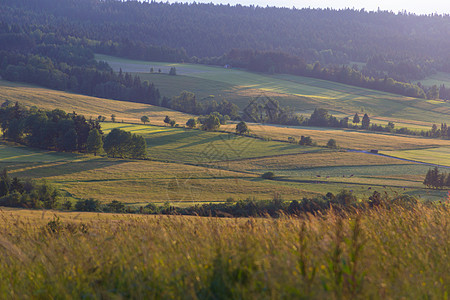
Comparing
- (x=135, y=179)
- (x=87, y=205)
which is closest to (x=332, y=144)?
(x=135, y=179)

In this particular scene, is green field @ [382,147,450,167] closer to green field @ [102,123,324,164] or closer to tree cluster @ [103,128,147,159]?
green field @ [102,123,324,164]

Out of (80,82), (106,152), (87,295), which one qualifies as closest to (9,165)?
(106,152)

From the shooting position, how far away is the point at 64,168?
206 ft

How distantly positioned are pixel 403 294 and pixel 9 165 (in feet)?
220

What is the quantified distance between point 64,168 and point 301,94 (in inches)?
4591

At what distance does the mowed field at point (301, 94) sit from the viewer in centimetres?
14325

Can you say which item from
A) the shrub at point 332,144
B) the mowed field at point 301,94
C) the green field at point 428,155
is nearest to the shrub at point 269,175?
the shrub at point 332,144

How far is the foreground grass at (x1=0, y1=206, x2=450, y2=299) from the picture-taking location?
424 cm

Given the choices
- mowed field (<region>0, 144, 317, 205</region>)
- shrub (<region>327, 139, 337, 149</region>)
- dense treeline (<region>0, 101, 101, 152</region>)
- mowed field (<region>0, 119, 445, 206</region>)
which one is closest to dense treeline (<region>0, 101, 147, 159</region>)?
dense treeline (<region>0, 101, 101, 152</region>)

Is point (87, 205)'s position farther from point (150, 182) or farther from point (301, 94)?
point (301, 94)

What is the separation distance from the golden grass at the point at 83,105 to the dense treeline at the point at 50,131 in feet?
90.3

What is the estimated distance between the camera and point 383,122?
425ft

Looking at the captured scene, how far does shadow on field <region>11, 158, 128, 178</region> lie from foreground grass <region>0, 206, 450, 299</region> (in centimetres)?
5717

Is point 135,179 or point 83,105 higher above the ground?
point 83,105
